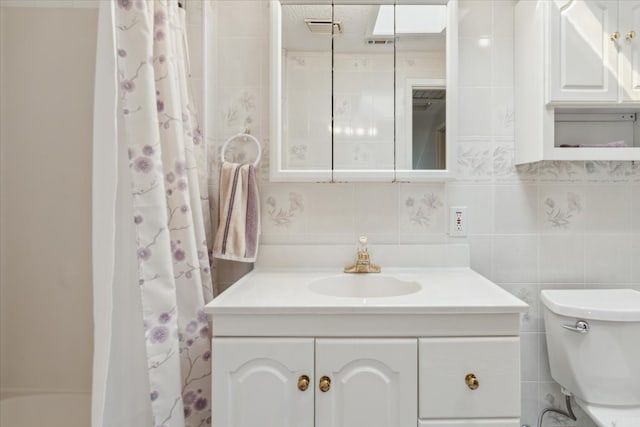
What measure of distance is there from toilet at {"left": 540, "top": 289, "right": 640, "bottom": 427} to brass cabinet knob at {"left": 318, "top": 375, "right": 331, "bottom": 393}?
85 centimetres

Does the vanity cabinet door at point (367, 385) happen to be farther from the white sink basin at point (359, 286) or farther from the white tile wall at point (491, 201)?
the white tile wall at point (491, 201)

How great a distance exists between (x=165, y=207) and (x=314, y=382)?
60 centimetres

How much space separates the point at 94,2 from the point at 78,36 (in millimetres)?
140

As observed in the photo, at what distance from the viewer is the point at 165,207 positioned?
3.26ft

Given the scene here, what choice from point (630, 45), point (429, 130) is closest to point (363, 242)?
point (429, 130)

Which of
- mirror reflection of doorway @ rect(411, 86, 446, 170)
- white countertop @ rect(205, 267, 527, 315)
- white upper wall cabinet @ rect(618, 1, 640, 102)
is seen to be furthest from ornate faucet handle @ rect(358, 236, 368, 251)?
white upper wall cabinet @ rect(618, 1, 640, 102)

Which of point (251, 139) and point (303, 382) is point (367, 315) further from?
point (251, 139)

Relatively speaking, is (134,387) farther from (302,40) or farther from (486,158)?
(486,158)

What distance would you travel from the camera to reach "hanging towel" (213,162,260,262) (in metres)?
1.39

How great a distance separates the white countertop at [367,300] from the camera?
101 cm

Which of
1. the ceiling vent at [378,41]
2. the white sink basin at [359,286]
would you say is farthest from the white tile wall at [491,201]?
the ceiling vent at [378,41]

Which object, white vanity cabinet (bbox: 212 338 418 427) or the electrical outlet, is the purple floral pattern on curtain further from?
the electrical outlet

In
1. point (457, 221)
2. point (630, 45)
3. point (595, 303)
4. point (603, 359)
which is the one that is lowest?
point (603, 359)

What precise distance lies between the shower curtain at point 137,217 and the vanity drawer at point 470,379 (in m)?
0.67
